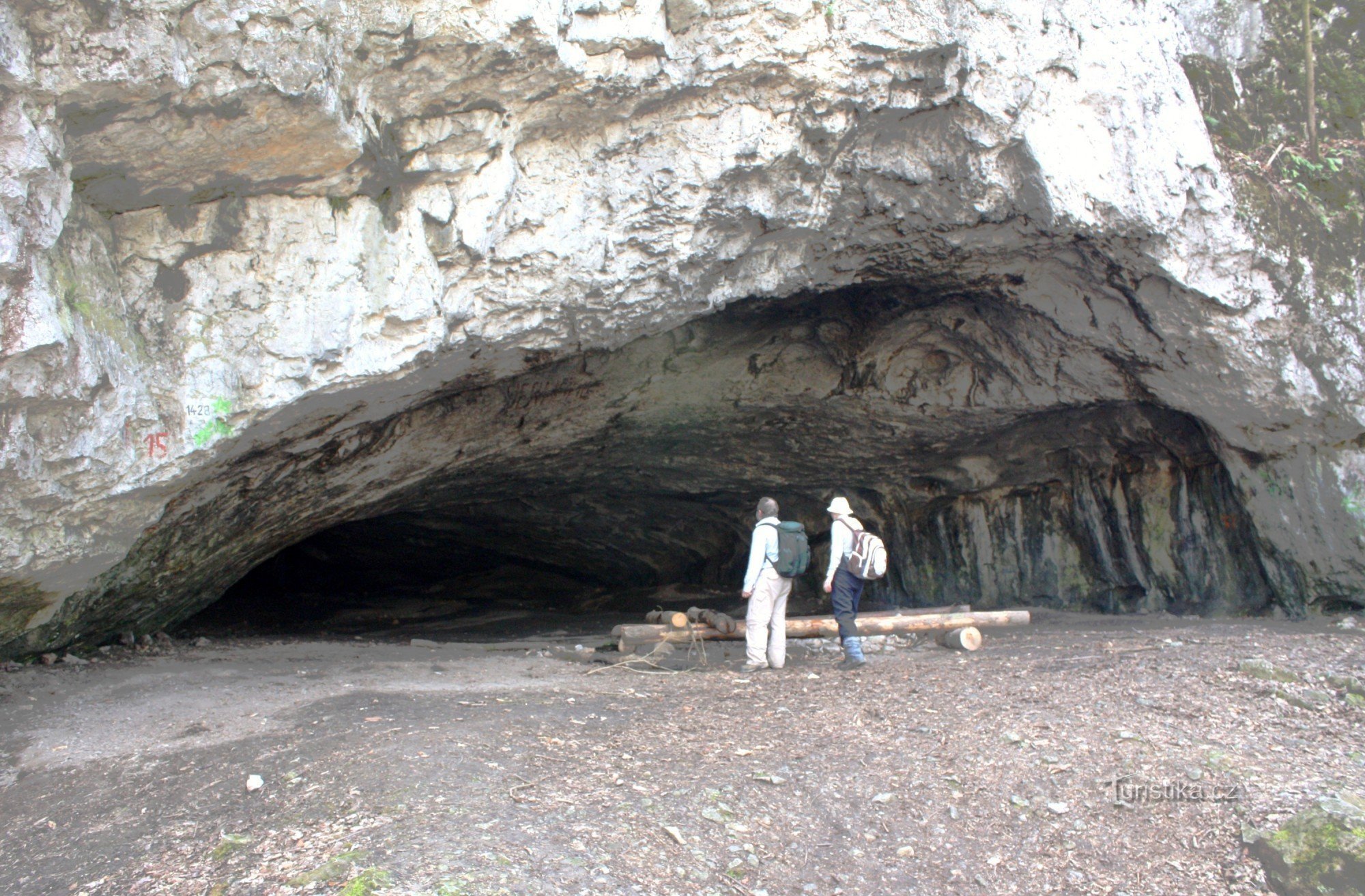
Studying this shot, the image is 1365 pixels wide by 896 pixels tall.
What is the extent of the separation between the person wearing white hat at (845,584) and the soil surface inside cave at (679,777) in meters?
0.43

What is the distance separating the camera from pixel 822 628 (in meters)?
7.40

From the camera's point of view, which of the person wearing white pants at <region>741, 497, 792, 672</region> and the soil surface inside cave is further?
the person wearing white pants at <region>741, 497, 792, 672</region>

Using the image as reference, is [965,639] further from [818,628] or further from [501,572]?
[501,572]

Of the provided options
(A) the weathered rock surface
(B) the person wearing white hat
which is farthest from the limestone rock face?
(A) the weathered rock surface

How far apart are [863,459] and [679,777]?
7.48 metres

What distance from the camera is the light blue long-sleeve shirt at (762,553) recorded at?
6.23 metres

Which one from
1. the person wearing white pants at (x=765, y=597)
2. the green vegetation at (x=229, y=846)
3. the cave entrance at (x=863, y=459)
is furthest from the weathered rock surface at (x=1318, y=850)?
the cave entrance at (x=863, y=459)

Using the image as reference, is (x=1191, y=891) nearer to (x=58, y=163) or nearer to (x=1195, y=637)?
(x=1195, y=637)

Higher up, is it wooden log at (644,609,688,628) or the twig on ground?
wooden log at (644,609,688,628)

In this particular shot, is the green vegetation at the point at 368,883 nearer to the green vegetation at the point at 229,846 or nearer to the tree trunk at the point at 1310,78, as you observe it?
the green vegetation at the point at 229,846

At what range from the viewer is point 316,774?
3727mm

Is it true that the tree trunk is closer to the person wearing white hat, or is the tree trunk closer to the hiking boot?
the person wearing white hat

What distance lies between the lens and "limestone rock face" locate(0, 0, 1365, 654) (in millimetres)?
4457

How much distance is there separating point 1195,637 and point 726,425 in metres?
5.46
